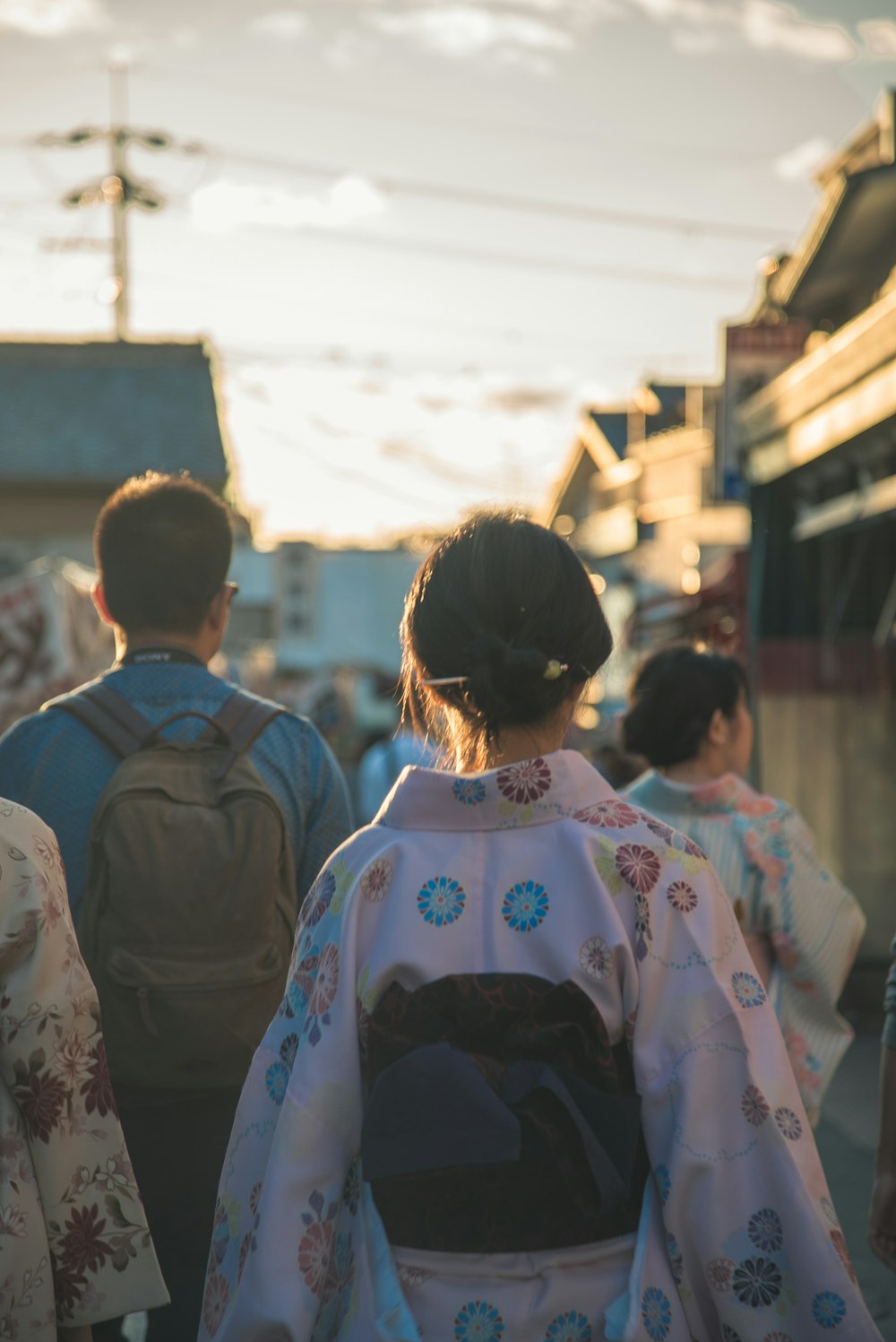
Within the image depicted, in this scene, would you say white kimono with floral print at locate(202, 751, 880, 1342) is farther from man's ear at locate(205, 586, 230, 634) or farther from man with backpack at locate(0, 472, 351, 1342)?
man's ear at locate(205, 586, 230, 634)

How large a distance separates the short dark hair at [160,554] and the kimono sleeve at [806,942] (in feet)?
5.53

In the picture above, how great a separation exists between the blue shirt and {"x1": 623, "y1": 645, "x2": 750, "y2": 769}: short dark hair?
1110 millimetres

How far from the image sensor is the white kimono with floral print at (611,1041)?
1.92m

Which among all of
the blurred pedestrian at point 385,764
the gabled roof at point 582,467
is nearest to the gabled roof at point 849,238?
the blurred pedestrian at point 385,764

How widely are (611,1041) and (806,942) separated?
1891 millimetres

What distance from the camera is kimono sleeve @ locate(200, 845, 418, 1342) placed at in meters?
1.95

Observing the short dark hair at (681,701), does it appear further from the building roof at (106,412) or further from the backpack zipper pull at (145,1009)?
the building roof at (106,412)

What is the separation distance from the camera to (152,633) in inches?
120

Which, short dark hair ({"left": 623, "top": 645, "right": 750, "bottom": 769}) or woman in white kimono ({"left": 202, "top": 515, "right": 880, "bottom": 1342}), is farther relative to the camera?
short dark hair ({"left": 623, "top": 645, "right": 750, "bottom": 769})

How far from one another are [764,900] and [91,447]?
55.0ft

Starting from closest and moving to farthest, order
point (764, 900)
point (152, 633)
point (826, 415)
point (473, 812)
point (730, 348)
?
point (473, 812), point (152, 633), point (764, 900), point (826, 415), point (730, 348)

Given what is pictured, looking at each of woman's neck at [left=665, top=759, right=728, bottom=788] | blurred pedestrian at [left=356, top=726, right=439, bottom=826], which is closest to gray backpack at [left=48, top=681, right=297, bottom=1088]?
woman's neck at [left=665, top=759, right=728, bottom=788]

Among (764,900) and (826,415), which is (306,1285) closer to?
(764,900)

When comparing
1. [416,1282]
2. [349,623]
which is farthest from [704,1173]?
[349,623]
